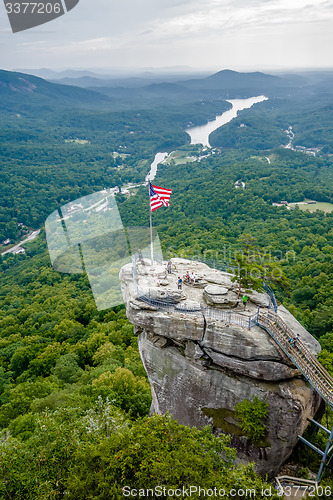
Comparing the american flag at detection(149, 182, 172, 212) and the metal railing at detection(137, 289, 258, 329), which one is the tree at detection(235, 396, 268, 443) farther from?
the american flag at detection(149, 182, 172, 212)

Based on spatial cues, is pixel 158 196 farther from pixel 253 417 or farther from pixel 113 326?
pixel 113 326

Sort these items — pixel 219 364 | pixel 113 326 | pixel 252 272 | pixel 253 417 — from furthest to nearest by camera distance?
pixel 113 326 < pixel 252 272 < pixel 219 364 < pixel 253 417

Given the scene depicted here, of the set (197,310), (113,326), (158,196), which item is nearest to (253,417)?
(197,310)

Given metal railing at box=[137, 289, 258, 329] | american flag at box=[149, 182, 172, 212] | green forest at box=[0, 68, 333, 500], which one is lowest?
green forest at box=[0, 68, 333, 500]

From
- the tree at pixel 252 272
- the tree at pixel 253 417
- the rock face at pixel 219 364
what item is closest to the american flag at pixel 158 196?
the rock face at pixel 219 364

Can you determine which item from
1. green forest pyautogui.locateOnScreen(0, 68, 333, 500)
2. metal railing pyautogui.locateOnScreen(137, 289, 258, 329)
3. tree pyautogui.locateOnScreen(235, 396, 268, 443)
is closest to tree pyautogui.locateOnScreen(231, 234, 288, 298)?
green forest pyautogui.locateOnScreen(0, 68, 333, 500)

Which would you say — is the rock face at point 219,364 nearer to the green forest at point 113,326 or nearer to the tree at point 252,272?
the tree at point 252,272
